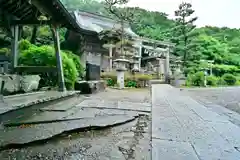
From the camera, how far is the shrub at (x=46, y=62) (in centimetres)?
597

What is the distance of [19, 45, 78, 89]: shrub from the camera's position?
5.97 metres

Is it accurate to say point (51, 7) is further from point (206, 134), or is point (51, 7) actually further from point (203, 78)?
point (203, 78)

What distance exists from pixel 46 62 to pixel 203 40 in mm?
21578

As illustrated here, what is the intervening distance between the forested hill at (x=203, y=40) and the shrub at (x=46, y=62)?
1175cm

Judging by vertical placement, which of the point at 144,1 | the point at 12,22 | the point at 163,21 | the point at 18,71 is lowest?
the point at 18,71

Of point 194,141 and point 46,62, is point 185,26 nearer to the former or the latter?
point 46,62

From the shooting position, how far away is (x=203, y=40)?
2355 cm

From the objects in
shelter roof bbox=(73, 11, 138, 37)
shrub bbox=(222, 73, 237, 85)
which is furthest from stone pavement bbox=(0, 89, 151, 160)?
shrub bbox=(222, 73, 237, 85)

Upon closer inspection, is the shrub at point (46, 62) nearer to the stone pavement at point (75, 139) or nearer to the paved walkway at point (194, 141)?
the stone pavement at point (75, 139)

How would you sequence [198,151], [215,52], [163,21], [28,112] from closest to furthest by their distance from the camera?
[198,151], [28,112], [215,52], [163,21]

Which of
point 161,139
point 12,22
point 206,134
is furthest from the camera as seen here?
point 12,22

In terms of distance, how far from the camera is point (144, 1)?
34.0 m

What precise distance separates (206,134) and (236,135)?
304 mm

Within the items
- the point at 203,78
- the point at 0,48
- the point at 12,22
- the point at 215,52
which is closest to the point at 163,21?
the point at 215,52
